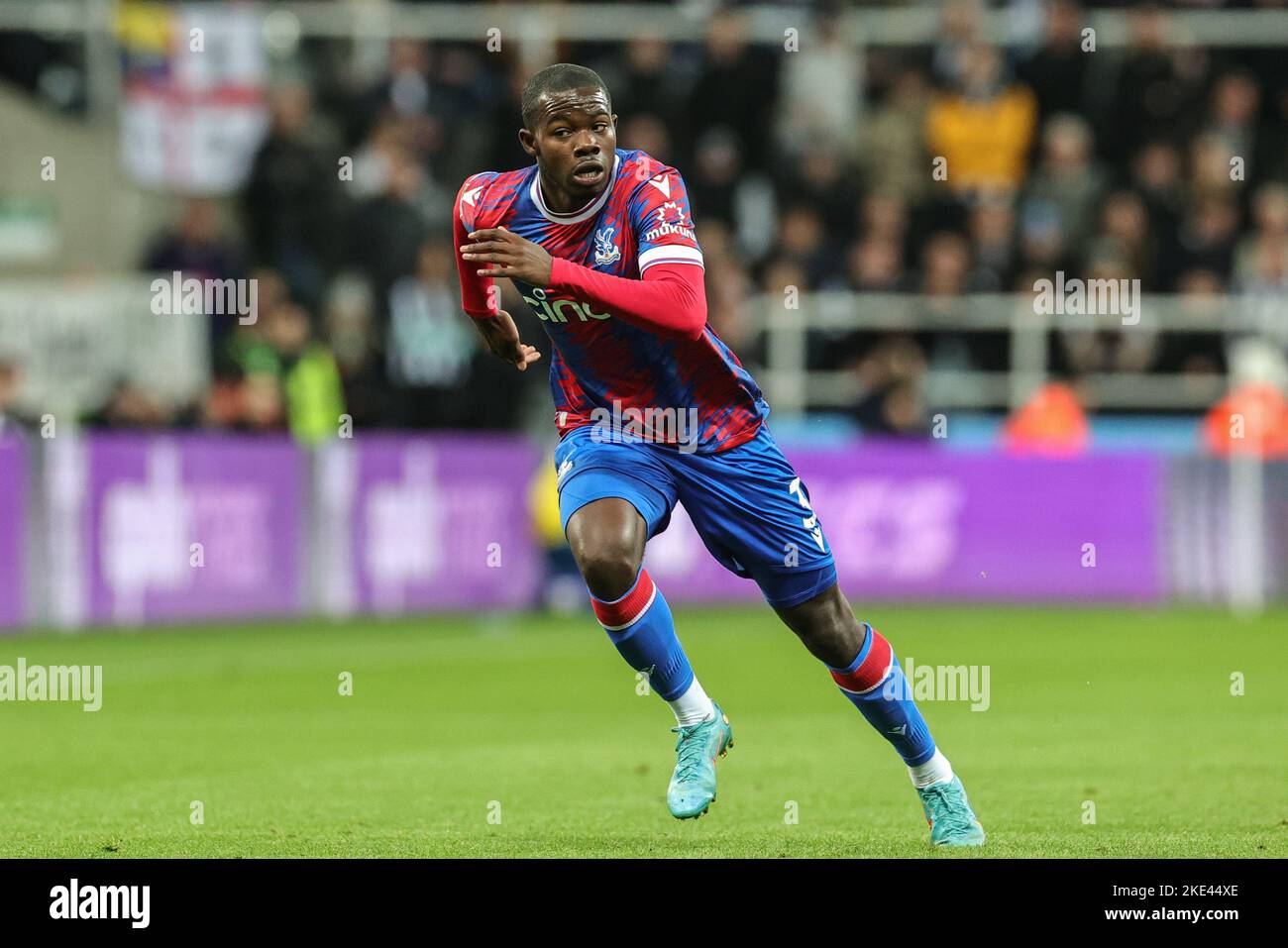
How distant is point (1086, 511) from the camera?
65.3ft

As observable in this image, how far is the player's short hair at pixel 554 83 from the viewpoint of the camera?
7668 millimetres

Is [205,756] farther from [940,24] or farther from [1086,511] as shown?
[940,24]

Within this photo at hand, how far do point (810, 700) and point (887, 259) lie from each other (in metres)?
7.92

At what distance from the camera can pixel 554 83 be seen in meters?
7.69

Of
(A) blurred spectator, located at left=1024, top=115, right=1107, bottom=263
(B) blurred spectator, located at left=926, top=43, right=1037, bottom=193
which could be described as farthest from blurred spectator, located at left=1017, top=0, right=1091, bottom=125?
(A) blurred spectator, located at left=1024, top=115, right=1107, bottom=263

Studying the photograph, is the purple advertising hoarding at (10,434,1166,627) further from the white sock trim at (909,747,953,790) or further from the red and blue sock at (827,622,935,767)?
the white sock trim at (909,747,953,790)

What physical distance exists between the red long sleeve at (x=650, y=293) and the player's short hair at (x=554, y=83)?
57 centimetres

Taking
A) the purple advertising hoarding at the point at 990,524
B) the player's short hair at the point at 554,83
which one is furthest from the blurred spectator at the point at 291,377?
the player's short hair at the point at 554,83

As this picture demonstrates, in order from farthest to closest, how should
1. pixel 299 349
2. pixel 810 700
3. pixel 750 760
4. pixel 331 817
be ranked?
pixel 299 349 < pixel 810 700 < pixel 750 760 < pixel 331 817

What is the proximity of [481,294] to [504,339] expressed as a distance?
9.6 inches

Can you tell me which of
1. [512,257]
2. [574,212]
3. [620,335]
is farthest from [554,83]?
[620,335]

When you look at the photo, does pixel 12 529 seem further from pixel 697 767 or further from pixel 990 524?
pixel 697 767
